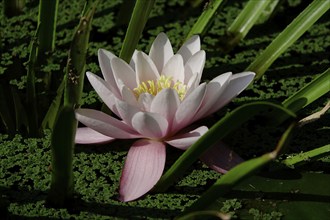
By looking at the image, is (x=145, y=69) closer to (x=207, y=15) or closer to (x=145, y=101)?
(x=145, y=101)

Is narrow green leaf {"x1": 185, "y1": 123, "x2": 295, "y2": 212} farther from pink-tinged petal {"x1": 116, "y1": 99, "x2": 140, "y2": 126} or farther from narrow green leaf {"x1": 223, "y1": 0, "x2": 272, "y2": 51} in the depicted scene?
narrow green leaf {"x1": 223, "y1": 0, "x2": 272, "y2": 51}

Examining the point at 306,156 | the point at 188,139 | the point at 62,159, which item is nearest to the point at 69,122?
the point at 62,159

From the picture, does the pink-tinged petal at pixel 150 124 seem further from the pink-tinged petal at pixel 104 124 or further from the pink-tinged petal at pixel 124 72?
the pink-tinged petal at pixel 124 72

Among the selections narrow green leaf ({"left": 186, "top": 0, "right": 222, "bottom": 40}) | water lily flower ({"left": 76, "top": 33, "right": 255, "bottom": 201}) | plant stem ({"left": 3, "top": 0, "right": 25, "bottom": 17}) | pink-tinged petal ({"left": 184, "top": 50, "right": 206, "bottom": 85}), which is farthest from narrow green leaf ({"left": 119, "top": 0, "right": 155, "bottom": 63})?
plant stem ({"left": 3, "top": 0, "right": 25, "bottom": 17})

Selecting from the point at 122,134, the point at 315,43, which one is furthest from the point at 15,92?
the point at 315,43

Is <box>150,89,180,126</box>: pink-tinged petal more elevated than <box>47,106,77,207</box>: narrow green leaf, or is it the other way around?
<box>150,89,180,126</box>: pink-tinged petal
